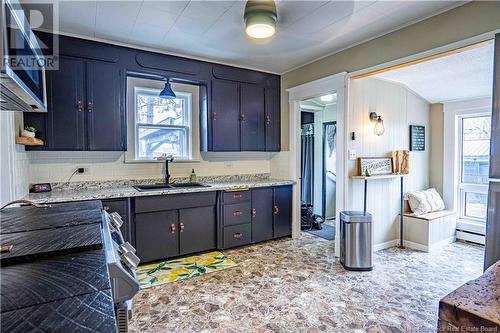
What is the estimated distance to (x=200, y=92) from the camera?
4.02m

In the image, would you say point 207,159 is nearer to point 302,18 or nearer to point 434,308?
point 302,18

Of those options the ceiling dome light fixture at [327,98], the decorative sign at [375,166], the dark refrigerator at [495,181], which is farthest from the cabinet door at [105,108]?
the dark refrigerator at [495,181]

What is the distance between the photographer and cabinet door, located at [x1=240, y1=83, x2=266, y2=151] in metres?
4.14

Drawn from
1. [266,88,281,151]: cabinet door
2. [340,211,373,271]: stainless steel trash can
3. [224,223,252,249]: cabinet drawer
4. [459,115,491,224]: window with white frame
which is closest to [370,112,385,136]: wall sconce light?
[340,211,373,271]: stainless steel trash can

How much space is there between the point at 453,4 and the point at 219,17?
2.03 m

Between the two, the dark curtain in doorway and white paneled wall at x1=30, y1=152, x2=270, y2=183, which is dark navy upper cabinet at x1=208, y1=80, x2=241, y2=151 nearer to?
white paneled wall at x1=30, y1=152, x2=270, y2=183

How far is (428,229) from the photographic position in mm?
3666

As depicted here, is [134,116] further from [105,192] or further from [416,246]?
[416,246]

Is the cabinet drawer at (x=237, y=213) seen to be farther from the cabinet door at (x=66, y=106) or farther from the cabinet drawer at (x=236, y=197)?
the cabinet door at (x=66, y=106)

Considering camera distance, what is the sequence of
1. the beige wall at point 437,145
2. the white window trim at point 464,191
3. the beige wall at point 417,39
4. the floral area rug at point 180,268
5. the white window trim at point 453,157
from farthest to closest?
the beige wall at point 437,145 < the white window trim at point 453,157 < the white window trim at point 464,191 < the floral area rug at point 180,268 < the beige wall at point 417,39

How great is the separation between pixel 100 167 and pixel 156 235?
1.13m

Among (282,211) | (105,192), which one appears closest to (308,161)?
(282,211)

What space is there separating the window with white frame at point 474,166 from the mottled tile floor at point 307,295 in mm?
837

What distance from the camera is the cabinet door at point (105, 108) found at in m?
3.11
